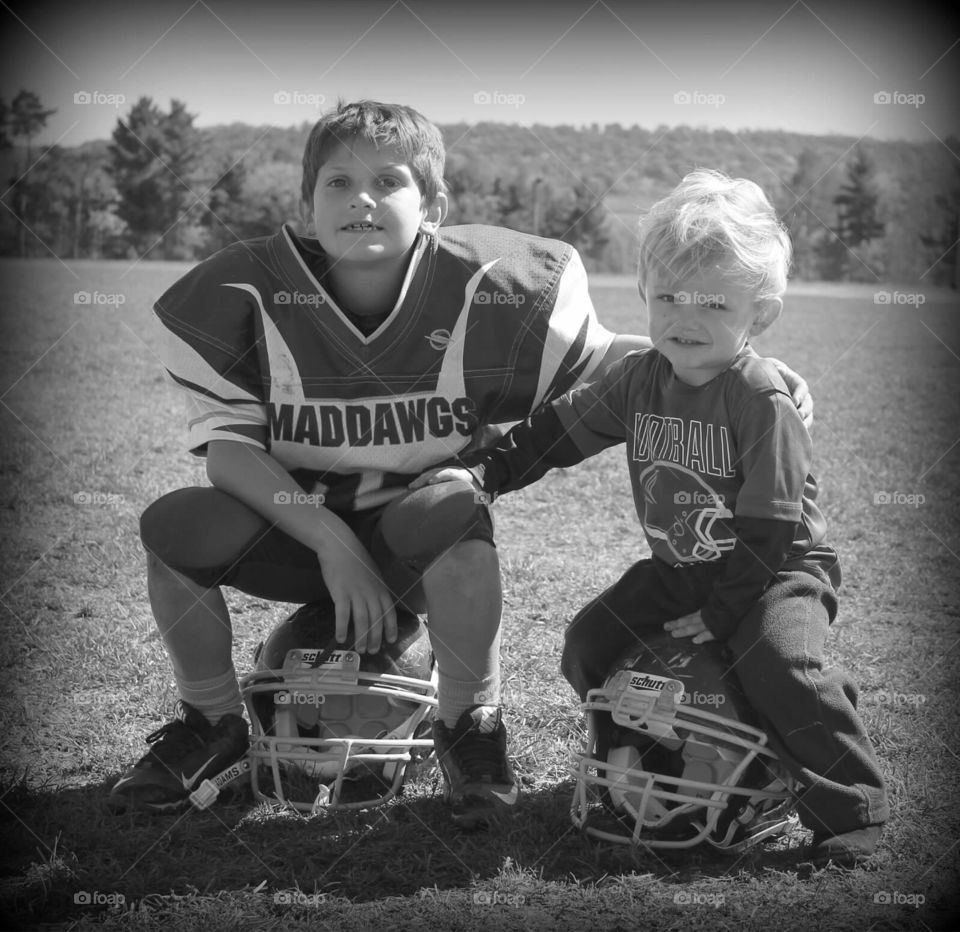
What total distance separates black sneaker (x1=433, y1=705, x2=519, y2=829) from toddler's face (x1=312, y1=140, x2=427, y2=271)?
44.3 inches

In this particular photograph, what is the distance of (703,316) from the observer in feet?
8.10

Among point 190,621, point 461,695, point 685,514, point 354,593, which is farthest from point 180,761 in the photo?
point 685,514

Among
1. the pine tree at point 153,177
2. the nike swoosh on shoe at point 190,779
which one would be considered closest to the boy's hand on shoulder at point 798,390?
the nike swoosh on shoe at point 190,779

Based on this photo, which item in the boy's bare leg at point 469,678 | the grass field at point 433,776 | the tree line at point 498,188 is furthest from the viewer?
the tree line at point 498,188

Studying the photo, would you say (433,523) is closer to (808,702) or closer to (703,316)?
(703,316)

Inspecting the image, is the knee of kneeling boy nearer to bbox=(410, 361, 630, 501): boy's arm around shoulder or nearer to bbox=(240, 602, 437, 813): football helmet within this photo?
bbox=(410, 361, 630, 501): boy's arm around shoulder

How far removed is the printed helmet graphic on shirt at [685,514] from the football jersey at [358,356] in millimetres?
471

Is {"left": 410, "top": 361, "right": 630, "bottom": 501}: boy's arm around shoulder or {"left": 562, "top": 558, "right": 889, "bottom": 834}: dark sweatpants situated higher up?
{"left": 410, "top": 361, "right": 630, "bottom": 501}: boy's arm around shoulder

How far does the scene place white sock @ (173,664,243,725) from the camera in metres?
2.69

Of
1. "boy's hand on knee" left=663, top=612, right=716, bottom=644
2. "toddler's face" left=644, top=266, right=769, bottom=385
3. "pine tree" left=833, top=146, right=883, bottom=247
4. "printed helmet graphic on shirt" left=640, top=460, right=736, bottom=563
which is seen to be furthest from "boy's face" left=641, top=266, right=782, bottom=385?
"pine tree" left=833, top=146, right=883, bottom=247

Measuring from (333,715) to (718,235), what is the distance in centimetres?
138

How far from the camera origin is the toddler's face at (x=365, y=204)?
2727mm

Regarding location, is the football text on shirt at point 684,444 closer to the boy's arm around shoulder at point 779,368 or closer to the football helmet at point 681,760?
the boy's arm around shoulder at point 779,368

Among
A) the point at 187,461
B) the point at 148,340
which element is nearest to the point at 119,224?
the point at 148,340
